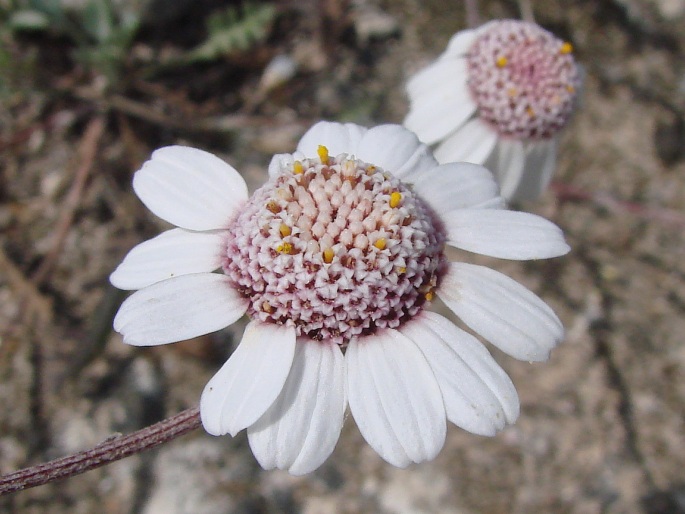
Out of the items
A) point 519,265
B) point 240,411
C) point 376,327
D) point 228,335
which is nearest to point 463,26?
point 519,265

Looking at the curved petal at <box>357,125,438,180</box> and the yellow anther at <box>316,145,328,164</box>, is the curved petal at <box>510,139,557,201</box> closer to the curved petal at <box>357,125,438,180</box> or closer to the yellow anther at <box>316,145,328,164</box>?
the curved petal at <box>357,125,438,180</box>

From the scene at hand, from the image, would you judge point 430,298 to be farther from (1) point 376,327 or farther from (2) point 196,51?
(2) point 196,51

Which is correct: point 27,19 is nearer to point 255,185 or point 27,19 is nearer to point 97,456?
point 255,185

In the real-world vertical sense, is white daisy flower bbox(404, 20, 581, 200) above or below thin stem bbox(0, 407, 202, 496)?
above

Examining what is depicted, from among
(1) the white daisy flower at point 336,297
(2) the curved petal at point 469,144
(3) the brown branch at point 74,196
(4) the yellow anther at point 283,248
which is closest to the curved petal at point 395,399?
(1) the white daisy flower at point 336,297

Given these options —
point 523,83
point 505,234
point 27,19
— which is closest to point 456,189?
point 505,234

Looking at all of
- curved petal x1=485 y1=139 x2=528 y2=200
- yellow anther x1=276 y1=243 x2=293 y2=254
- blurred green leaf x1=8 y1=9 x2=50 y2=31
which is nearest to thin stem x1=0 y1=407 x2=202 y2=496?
yellow anther x1=276 y1=243 x2=293 y2=254
